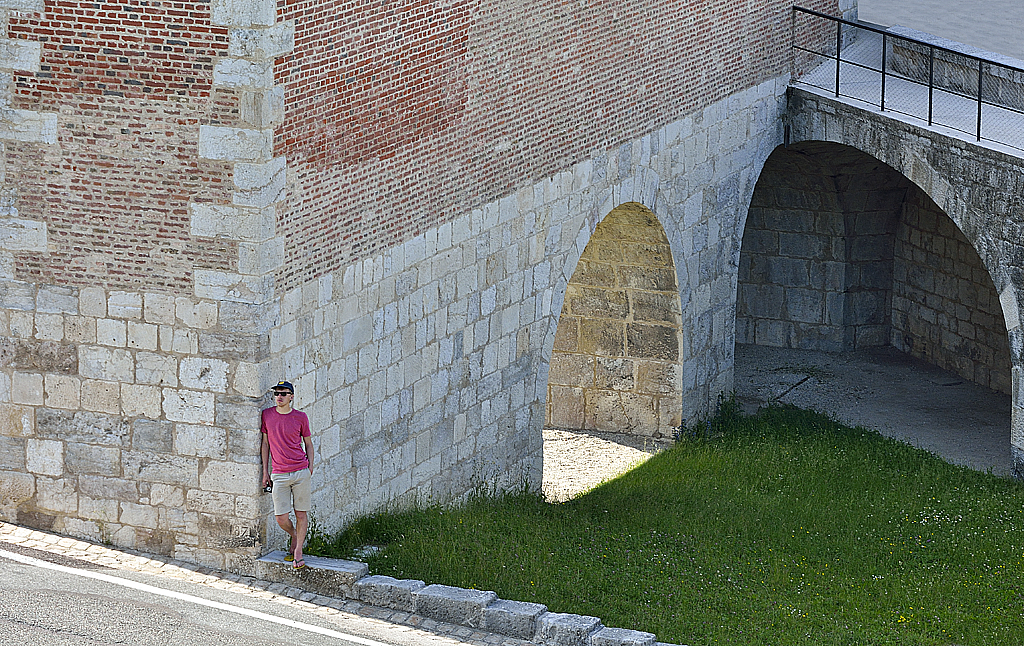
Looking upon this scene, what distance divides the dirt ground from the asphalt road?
13.6 ft

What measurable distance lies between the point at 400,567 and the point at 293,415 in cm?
150

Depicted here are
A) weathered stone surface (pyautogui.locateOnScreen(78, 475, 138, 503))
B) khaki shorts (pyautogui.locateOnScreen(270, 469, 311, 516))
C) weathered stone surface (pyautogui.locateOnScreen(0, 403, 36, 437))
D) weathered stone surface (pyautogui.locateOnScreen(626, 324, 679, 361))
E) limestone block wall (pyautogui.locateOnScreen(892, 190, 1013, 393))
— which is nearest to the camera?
khaki shorts (pyautogui.locateOnScreen(270, 469, 311, 516))

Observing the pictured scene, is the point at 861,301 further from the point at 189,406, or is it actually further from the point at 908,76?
the point at 189,406

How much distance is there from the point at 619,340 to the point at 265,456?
22.2 ft

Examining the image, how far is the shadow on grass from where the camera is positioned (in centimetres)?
1230

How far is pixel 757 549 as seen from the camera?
13.8 metres

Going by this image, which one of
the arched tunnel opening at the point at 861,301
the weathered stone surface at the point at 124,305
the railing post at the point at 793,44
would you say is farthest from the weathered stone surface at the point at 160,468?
the railing post at the point at 793,44

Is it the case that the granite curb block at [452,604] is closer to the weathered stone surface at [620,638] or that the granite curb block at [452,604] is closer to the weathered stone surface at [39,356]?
the weathered stone surface at [620,638]

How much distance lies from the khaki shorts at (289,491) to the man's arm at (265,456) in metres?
0.06

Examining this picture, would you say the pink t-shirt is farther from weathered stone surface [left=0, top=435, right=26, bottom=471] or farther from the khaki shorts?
weathered stone surface [left=0, top=435, right=26, bottom=471]

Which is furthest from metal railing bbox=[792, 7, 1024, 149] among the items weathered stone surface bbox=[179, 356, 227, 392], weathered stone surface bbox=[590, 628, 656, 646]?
weathered stone surface bbox=[179, 356, 227, 392]

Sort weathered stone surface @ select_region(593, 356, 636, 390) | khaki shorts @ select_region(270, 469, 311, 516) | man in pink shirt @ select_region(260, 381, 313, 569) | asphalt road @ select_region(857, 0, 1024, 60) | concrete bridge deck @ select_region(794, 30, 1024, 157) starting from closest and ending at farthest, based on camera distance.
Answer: man in pink shirt @ select_region(260, 381, 313, 569) → khaki shorts @ select_region(270, 469, 311, 516) → concrete bridge deck @ select_region(794, 30, 1024, 157) → weathered stone surface @ select_region(593, 356, 636, 390) → asphalt road @ select_region(857, 0, 1024, 60)

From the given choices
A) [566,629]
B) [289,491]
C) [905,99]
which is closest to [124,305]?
[289,491]

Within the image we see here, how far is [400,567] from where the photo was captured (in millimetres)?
12594
